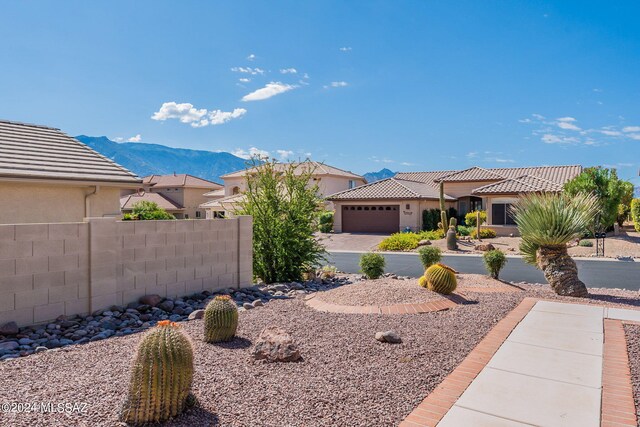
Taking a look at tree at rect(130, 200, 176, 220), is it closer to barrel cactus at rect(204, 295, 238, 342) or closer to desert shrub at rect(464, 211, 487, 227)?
desert shrub at rect(464, 211, 487, 227)

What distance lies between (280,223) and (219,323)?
6.85 metres

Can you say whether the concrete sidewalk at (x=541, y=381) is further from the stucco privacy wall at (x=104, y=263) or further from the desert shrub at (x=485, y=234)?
the desert shrub at (x=485, y=234)

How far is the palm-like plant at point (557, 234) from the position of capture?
999 cm

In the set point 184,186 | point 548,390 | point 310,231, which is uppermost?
point 184,186

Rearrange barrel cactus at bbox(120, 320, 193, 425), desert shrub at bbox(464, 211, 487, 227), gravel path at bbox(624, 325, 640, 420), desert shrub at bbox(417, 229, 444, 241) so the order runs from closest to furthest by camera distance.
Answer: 1. barrel cactus at bbox(120, 320, 193, 425)
2. gravel path at bbox(624, 325, 640, 420)
3. desert shrub at bbox(417, 229, 444, 241)
4. desert shrub at bbox(464, 211, 487, 227)

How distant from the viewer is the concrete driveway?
2814 centimetres

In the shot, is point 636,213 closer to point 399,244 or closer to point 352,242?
point 399,244

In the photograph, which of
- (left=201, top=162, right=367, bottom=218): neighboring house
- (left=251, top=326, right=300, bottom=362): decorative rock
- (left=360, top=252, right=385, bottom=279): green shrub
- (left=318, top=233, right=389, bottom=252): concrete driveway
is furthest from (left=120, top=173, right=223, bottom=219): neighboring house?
(left=251, top=326, right=300, bottom=362): decorative rock

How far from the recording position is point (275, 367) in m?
5.54

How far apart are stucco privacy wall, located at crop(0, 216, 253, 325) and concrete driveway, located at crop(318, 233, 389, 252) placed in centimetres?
1623

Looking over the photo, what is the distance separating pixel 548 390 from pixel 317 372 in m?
2.61

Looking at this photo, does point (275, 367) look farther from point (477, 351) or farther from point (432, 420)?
point (477, 351)

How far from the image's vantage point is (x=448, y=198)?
1521 inches

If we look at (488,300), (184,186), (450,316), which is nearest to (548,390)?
(450,316)
